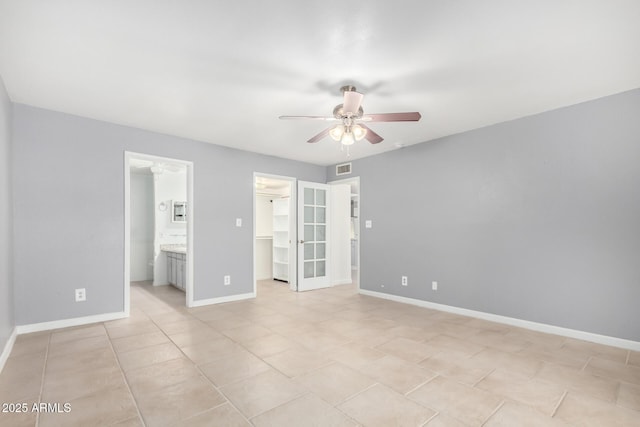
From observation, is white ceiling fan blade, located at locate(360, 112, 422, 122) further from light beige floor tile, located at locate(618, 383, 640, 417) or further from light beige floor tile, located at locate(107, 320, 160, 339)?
light beige floor tile, located at locate(107, 320, 160, 339)

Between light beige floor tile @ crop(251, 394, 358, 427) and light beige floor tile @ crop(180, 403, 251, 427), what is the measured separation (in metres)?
0.09

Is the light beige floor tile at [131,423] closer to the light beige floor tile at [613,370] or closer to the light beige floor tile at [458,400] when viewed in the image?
the light beige floor tile at [458,400]

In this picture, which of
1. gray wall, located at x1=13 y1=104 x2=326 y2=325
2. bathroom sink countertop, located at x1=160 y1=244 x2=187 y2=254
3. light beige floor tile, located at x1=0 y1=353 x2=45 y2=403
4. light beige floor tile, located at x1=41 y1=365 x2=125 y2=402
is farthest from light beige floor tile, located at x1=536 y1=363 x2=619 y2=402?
bathroom sink countertop, located at x1=160 y1=244 x2=187 y2=254

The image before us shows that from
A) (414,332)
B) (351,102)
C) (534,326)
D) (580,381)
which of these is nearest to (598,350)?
(534,326)

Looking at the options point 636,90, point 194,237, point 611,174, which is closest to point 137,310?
point 194,237

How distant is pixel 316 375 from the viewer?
2461mm

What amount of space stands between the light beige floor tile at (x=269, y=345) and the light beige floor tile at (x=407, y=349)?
2.95 ft

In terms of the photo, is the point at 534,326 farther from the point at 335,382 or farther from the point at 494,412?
the point at 335,382

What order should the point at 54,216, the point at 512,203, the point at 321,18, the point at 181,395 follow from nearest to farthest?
1. the point at 321,18
2. the point at 181,395
3. the point at 54,216
4. the point at 512,203

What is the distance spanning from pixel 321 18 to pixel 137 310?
435 centimetres

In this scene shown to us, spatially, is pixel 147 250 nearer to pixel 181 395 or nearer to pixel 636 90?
pixel 181 395

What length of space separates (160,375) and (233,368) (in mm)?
553

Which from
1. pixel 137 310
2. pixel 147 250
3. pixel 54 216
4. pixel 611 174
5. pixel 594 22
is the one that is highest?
pixel 594 22

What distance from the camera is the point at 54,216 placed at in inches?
139
